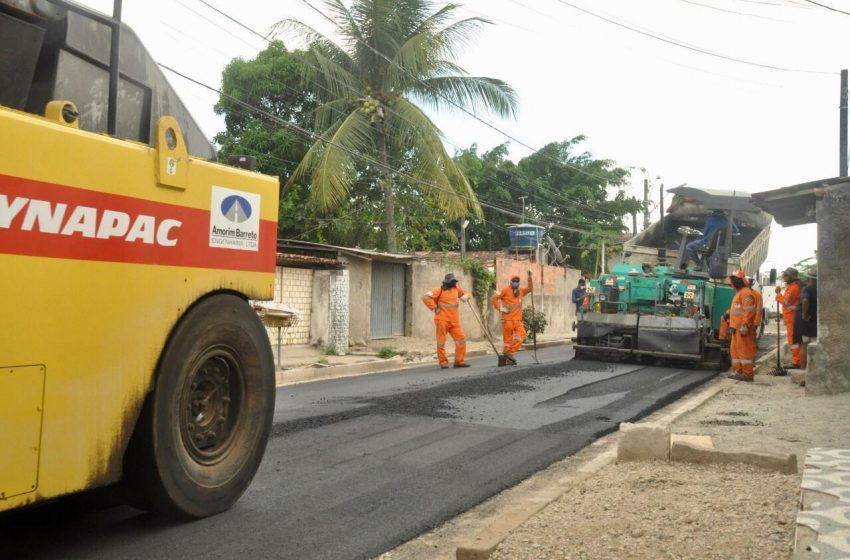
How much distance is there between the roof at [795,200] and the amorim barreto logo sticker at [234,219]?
7.79m

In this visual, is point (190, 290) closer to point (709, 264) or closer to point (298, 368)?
point (298, 368)

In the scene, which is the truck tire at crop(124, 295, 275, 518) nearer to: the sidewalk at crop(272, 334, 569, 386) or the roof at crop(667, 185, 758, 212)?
the sidewalk at crop(272, 334, 569, 386)

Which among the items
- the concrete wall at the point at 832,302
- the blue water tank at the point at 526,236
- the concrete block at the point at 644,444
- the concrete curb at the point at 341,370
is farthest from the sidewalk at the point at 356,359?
the blue water tank at the point at 526,236

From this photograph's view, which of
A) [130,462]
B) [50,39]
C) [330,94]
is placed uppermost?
[330,94]

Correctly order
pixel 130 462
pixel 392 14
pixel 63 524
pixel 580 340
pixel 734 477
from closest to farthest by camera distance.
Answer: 1. pixel 130 462
2. pixel 63 524
3. pixel 734 477
4. pixel 580 340
5. pixel 392 14

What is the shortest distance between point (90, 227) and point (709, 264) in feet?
45.9

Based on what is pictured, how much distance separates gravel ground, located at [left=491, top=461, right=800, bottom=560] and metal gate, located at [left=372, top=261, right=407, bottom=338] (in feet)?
46.8

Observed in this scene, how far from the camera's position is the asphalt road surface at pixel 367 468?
3.79 m

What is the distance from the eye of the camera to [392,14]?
60.1 ft

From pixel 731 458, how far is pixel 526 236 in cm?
2586

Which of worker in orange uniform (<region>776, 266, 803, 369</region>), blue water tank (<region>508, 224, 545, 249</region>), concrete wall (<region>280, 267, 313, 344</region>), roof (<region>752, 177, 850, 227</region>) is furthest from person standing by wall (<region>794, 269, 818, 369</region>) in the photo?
blue water tank (<region>508, 224, 545, 249</region>)

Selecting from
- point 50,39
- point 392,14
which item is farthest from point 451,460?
point 392,14

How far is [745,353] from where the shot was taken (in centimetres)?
1236

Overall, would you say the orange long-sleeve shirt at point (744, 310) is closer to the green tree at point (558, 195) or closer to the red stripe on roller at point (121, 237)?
the red stripe on roller at point (121, 237)
